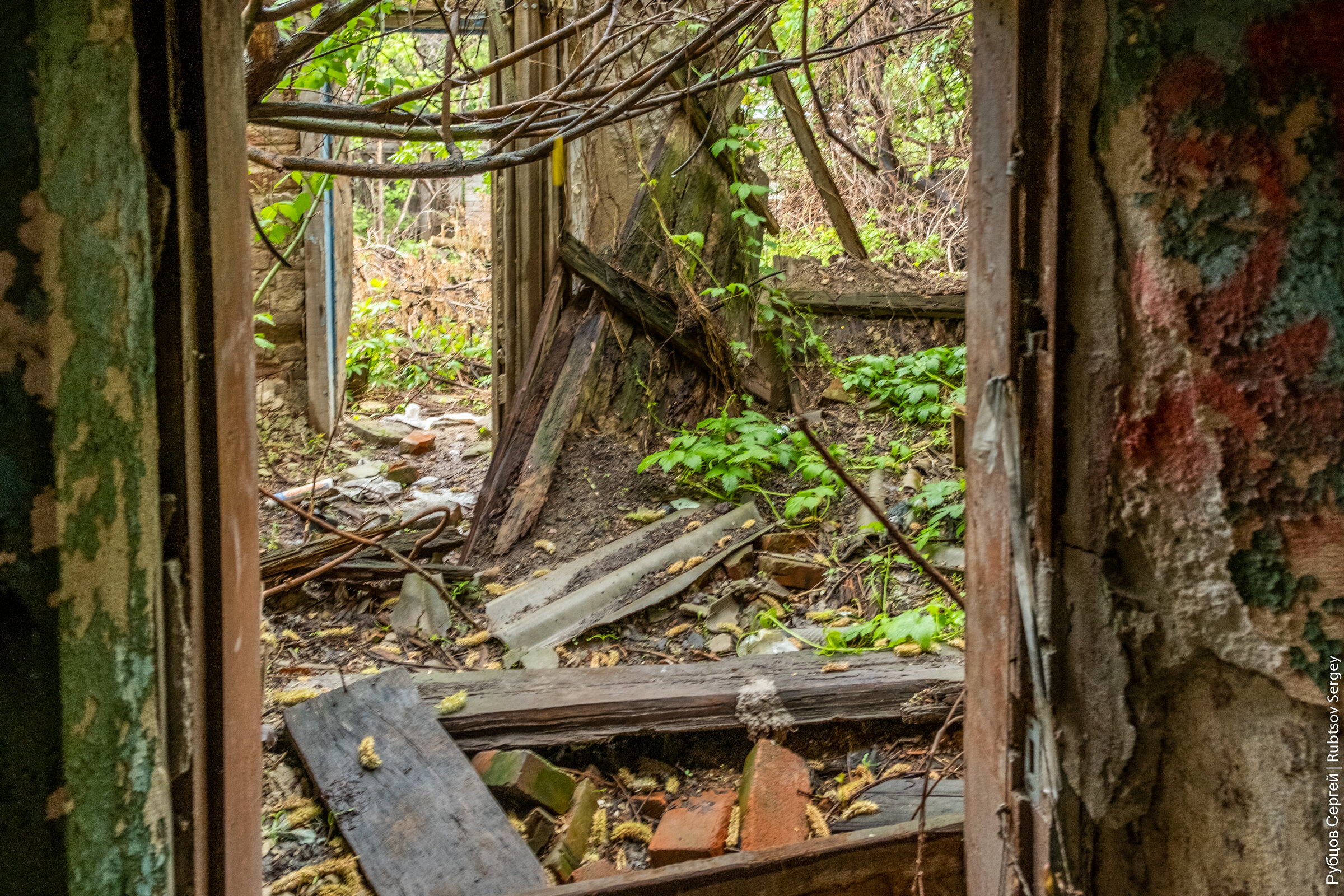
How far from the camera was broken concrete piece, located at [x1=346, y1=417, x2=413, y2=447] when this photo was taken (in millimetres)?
6348

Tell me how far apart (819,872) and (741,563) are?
1989 millimetres

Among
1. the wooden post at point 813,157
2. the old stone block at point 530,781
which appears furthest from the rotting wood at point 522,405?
the old stone block at point 530,781

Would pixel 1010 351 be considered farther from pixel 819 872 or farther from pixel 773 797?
pixel 773 797

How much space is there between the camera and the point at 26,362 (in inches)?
31.1

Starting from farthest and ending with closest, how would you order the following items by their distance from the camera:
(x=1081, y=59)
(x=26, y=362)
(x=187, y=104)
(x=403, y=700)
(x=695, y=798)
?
(x=403, y=700) < (x=695, y=798) < (x=1081, y=59) < (x=187, y=104) < (x=26, y=362)

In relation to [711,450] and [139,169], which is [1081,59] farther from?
[711,450]

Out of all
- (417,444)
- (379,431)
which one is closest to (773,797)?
(417,444)

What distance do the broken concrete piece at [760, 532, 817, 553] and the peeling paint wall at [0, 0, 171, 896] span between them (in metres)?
2.94

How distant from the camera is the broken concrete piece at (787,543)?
3672 mm

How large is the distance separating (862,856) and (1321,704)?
0.86 meters

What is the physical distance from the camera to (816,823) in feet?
6.92

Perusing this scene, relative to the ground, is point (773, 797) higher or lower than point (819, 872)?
lower

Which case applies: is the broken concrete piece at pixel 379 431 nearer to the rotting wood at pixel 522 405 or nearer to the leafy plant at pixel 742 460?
the rotting wood at pixel 522 405

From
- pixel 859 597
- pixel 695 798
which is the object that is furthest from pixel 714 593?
pixel 695 798
